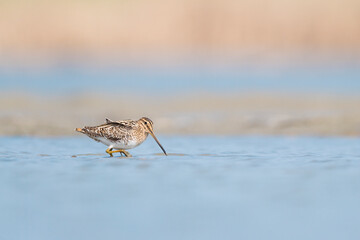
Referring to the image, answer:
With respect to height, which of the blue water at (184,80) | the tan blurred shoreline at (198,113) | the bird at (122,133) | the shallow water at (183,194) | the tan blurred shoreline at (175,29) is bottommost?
the shallow water at (183,194)

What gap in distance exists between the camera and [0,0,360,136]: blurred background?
81.6ft

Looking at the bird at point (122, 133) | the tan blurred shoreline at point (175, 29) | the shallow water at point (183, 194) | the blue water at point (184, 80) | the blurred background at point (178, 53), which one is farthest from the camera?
the tan blurred shoreline at point (175, 29)

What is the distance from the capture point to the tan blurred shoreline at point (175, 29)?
33.0 meters

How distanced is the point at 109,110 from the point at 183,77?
9.32 meters

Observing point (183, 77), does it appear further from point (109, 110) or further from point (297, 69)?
point (109, 110)

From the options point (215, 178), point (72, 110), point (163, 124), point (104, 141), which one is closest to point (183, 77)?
point (72, 110)

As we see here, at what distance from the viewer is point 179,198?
28.1 ft

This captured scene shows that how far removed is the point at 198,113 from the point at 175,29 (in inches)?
530

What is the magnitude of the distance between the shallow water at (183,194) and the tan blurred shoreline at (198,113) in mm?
3745

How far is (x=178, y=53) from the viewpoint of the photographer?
108 ft

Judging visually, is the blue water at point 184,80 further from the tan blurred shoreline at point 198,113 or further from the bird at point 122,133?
the bird at point 122,133

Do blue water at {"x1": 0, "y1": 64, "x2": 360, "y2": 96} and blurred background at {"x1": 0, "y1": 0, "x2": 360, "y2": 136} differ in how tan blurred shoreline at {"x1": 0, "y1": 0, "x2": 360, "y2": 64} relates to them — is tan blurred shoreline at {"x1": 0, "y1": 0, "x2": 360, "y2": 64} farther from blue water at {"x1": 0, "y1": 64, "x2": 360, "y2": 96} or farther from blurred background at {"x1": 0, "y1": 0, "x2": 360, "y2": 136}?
blue water at {"x1": 0, "y1": 64, "x2": 360, "y2": 96}

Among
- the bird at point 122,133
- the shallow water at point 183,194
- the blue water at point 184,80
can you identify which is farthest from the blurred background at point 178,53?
the shallow water at point 183,194

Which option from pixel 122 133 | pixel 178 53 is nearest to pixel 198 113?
pixel 122 133
